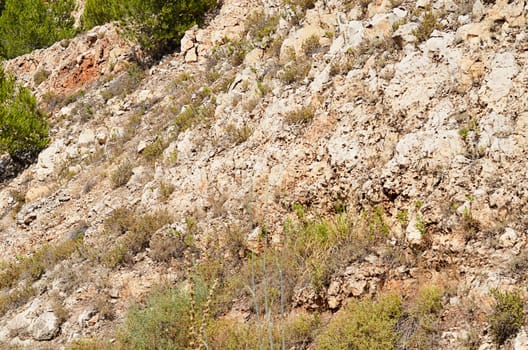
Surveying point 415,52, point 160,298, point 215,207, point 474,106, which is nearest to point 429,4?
point 415,52

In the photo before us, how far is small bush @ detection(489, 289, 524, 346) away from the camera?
412cm

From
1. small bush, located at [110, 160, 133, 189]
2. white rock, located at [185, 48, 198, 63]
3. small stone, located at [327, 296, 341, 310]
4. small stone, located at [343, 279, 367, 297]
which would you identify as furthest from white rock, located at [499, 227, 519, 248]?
white rock, located at [185, 48, 198, 63]

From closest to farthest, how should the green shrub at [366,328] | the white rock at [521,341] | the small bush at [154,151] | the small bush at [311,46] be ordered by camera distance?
the white rock at [521,341], the green shrub at [366,328], the small bush at [311,46], the small bush at [154,151]

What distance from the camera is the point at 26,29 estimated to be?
24656mm

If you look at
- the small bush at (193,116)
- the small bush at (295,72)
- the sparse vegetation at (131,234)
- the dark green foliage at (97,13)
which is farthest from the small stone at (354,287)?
the dark green foliage at (97,13)

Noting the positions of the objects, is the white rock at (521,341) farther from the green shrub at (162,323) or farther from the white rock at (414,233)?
the green shrub at (162,323)

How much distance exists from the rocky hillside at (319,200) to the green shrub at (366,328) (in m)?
0.03

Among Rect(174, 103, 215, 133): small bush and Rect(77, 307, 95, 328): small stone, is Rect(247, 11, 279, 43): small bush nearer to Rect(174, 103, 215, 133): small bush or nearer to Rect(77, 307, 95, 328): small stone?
Rect(174, 103, 215, 133): small bush

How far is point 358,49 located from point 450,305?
4748 millimetres

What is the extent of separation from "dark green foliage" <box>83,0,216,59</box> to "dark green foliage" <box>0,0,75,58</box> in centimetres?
1099

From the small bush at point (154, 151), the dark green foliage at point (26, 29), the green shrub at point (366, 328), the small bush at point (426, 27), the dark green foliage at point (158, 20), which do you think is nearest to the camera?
the green shrub at point (366, 328)

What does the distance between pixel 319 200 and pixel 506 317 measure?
3093mm

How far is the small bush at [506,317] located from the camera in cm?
412

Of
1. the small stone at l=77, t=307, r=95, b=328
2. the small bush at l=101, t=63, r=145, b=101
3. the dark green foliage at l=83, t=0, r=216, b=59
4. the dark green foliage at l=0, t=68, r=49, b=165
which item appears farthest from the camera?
the dark green foliage at l=83, t=0, r=216, b=59
